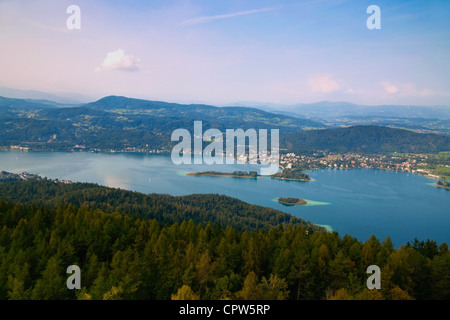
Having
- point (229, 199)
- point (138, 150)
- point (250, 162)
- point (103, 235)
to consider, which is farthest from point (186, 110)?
point (103, 235)

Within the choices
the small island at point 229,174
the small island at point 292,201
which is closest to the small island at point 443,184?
the small island at point 292,201

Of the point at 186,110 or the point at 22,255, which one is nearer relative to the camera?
the point at 22,255

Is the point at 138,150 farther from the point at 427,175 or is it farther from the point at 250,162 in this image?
the point at 427,175

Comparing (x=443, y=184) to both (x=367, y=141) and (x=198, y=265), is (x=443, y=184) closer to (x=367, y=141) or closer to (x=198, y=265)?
(x=367, y=141)

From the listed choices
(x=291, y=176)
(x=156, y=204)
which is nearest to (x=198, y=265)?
(x=156, y=204)

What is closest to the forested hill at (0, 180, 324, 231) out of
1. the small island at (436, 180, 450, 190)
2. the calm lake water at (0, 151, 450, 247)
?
the calm lake water at (0, 151, 450, 247)

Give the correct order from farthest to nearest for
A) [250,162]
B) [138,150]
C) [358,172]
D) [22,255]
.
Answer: [138,150] < [250,162] < [358,172] < [22,255]

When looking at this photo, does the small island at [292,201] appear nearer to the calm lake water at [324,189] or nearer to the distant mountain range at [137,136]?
the calm lake water at [324,189]
